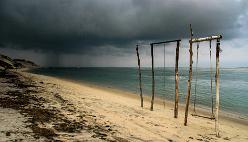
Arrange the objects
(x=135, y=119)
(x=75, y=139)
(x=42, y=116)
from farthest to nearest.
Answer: (x=135, y=119), (x=42, y=116), (x=75, y=139)

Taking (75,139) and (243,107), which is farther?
(243,107)

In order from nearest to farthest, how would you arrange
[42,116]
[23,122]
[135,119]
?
[23,122] → [42,116] → [135,119]

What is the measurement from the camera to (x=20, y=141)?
862cm

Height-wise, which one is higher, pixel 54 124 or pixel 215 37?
pixel 215 37

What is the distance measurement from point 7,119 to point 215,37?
37.2ft

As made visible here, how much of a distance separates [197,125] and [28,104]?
11.3 metres

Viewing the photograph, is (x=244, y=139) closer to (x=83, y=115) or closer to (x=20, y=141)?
(x=83, y=115)

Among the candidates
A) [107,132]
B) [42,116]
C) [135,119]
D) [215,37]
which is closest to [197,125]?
[135,119]

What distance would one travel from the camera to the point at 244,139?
14.0 metres

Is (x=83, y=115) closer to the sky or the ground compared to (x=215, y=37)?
closer to the ground

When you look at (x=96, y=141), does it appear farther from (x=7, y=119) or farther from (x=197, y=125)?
(x=197, y=125)

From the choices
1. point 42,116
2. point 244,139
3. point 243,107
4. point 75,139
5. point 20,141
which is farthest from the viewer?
point 243,107

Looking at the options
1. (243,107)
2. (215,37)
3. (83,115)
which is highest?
(215,37)

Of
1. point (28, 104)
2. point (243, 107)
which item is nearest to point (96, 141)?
point (28, 104)
